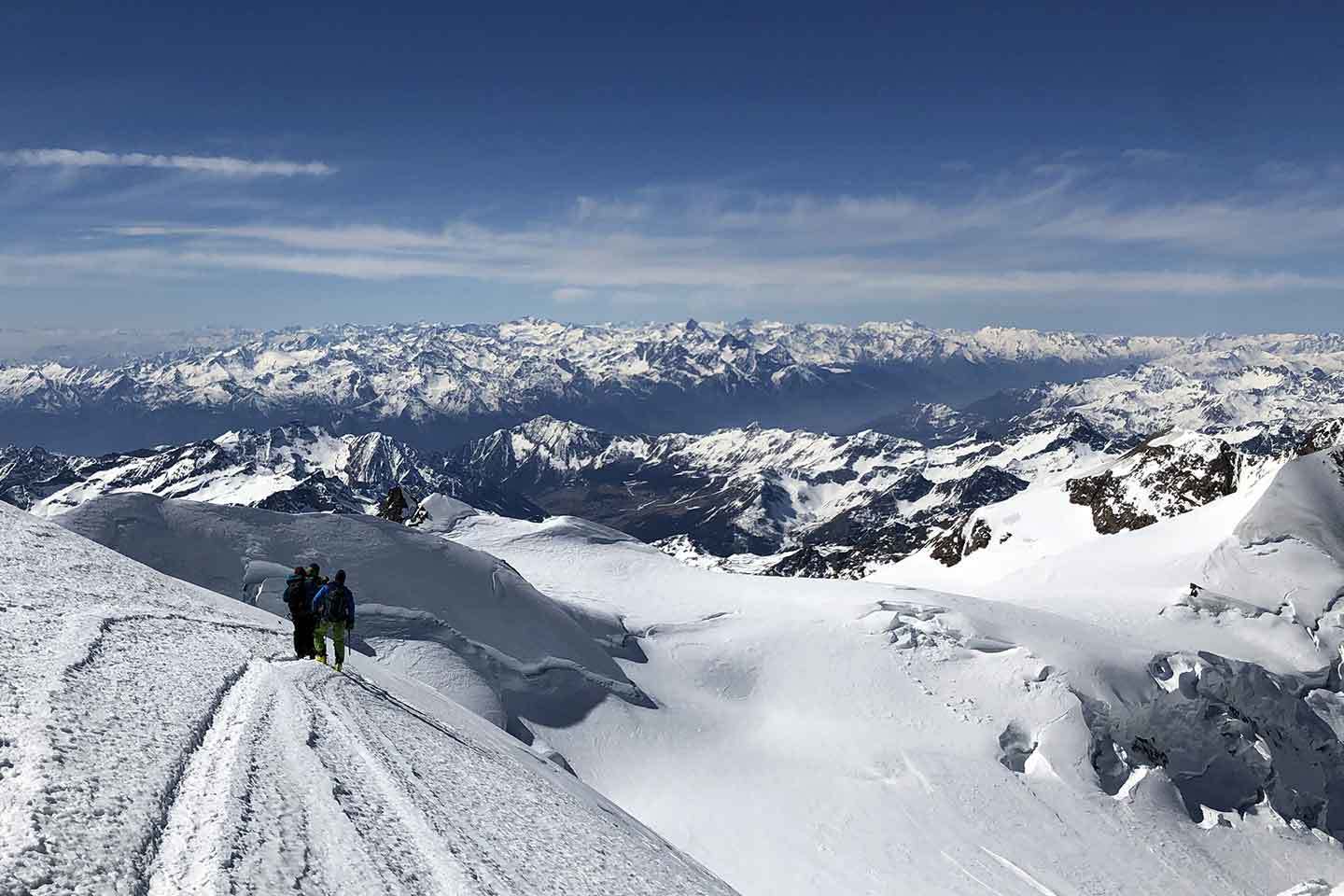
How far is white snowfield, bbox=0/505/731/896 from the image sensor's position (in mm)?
7066

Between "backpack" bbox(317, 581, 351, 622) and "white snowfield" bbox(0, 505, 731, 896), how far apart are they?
4.19ft

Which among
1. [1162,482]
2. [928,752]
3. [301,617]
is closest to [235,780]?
[301,617]

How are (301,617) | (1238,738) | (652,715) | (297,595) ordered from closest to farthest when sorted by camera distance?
(301,617) < (297,595) < (652,715) < (1238,738)

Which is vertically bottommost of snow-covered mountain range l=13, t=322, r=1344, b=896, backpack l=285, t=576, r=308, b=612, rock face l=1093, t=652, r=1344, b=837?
rock face l=1093, t=652, r=1344, b=837

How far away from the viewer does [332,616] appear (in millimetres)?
17078

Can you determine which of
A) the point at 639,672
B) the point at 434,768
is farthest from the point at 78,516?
the point at 434,768

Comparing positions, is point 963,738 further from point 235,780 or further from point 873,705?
point 235,780

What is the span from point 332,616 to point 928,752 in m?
27.3

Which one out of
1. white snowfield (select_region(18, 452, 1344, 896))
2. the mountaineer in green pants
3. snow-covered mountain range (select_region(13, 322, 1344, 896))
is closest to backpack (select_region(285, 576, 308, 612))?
the mountaineer in green pants

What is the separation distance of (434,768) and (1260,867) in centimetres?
3826

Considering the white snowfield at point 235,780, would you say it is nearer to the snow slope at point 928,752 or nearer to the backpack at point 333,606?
the backpack at point 333,606

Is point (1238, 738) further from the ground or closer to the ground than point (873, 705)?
closer to the ground

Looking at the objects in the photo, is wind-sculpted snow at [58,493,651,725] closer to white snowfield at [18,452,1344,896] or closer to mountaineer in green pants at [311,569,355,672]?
white snowfield at [18,452,1344,896]

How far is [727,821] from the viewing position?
27.3 meters
